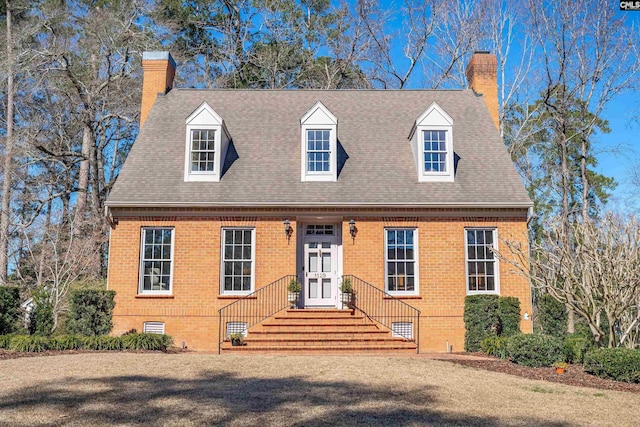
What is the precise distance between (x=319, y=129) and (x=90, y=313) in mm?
8306

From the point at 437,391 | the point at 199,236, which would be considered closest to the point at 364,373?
the point at 437,391

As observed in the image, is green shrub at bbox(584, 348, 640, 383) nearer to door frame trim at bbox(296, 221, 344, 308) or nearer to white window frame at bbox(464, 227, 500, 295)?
white window frame at bbox(464, 227, 500, 295)

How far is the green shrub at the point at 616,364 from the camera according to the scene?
10680 mm

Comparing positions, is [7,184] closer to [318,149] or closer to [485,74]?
[318,149]

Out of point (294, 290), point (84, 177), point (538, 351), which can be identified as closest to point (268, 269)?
point (294, 290)

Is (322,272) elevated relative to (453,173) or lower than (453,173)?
lower

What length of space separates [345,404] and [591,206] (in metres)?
28.0

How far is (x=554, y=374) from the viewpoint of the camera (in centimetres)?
1125

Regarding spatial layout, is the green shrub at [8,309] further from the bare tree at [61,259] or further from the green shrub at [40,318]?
the bare tree at [61,259]

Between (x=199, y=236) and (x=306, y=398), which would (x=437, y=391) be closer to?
(x=306, y=398)

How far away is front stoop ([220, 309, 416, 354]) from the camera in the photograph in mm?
14008

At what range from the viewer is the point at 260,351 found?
14.0 m

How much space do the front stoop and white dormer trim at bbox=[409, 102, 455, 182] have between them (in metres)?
4.93

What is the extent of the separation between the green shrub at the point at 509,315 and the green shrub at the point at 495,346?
64 cm
